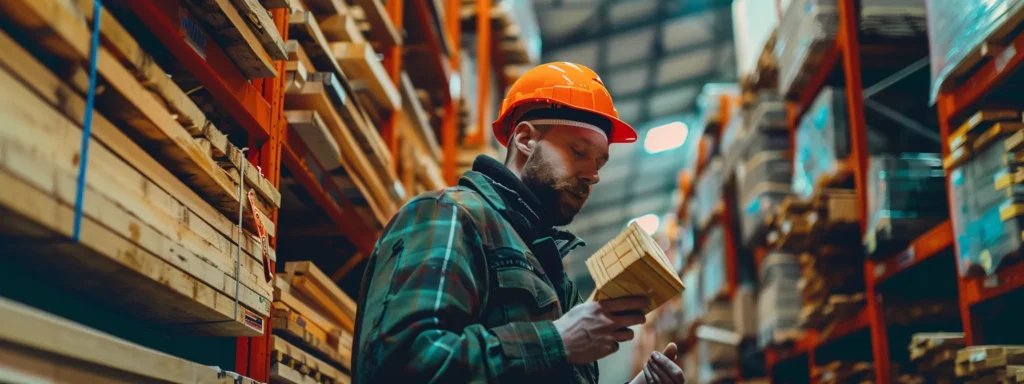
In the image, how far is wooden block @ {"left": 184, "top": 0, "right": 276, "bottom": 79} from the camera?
9.49 ft

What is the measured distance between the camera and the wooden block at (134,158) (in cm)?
182

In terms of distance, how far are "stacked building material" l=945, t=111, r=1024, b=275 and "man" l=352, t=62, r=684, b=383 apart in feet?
6.11

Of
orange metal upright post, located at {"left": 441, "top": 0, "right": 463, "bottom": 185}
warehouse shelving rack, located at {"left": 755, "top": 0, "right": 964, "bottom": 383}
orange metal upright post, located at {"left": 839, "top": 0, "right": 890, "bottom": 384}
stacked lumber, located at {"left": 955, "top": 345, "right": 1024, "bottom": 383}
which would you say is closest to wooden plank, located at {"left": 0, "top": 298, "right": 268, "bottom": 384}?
stacked lumber, located at {"left": 955, "top": 345, "right": 1024, "bottom": 383}

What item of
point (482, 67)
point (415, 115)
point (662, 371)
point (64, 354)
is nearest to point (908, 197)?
point (415, 115)

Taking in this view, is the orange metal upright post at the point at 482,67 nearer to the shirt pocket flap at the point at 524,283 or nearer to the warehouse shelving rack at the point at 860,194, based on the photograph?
the warehouse shelving rack at the point at 860,194

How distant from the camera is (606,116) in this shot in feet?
10.6

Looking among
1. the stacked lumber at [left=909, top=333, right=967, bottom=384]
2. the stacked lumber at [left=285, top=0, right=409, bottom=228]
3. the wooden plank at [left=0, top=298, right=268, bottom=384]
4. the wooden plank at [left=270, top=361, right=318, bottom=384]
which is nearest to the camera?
the wooden plank at [left=0, top=298, right=268, bottom=384]

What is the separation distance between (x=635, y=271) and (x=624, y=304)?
4.4 inches

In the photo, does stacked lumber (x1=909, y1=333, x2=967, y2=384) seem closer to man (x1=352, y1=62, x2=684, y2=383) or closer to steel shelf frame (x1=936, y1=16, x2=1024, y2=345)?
steel shelf frame (x1=936, y1=16, x2=1024, y2=345)

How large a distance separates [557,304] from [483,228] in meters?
0.30

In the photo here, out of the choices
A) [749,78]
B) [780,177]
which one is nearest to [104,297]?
[780,177]

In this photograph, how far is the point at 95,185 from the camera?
205 centimetres

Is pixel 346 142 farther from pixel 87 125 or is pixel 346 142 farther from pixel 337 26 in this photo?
pixel 87 125

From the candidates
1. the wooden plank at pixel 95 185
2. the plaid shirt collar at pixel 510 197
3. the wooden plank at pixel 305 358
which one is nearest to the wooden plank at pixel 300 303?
the wooden plank at pixel 305 358
